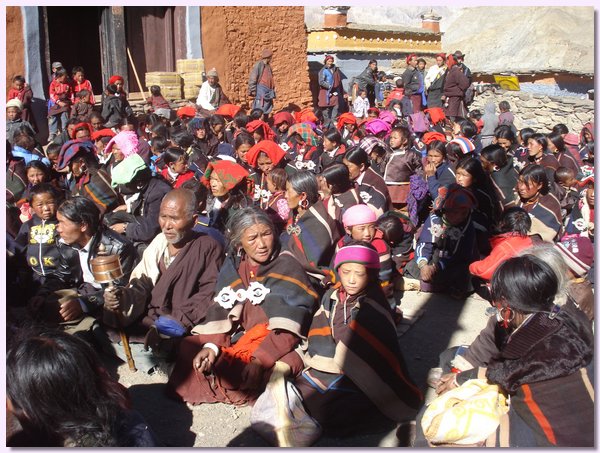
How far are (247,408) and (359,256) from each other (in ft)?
4.32

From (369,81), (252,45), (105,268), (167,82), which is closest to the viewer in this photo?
(105,268)

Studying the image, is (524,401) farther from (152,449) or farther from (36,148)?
(36,148)

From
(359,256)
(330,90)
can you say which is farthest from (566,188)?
(330,90)

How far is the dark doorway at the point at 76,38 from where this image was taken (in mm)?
17344

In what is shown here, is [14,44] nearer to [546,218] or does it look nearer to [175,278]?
[175,278]

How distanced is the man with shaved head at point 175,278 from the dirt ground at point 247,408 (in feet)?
1.41

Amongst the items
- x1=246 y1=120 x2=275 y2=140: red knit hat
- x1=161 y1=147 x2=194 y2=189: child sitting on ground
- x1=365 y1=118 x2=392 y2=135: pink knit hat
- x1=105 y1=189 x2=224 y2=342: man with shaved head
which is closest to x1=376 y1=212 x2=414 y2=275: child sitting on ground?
x1=105 y1=189 x2=224 y2=342: man with shaved head

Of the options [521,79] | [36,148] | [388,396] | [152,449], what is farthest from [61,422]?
[521,79]

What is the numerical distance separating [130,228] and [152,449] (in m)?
3.55

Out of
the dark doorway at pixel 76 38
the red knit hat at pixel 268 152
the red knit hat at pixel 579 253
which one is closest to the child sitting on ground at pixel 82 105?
the dark doorway at pixel 76 38

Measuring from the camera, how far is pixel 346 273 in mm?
3885

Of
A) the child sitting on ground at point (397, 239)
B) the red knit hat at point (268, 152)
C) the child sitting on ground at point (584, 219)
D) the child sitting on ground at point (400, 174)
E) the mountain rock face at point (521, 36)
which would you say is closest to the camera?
the child sitting on ground at point (584, 219)

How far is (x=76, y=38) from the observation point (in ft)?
59.2

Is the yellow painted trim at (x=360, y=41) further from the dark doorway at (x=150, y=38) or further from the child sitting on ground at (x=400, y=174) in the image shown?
the child sitting on ground at (x=400, y=174)
